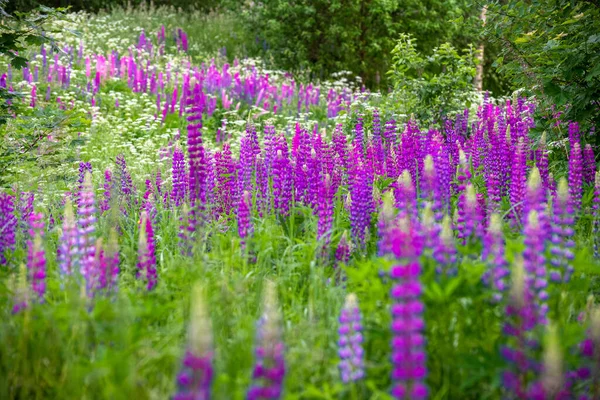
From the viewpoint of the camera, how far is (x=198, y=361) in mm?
1572

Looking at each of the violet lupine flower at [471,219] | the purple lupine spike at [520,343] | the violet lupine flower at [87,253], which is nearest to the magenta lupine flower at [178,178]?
the violet lupine flower at [87,253]

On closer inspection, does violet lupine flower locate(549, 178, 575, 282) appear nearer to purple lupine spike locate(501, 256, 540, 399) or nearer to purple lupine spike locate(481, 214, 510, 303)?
purple lupine spike locate(481, 214, 510, 303)

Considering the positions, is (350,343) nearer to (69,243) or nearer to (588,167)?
(69,243)

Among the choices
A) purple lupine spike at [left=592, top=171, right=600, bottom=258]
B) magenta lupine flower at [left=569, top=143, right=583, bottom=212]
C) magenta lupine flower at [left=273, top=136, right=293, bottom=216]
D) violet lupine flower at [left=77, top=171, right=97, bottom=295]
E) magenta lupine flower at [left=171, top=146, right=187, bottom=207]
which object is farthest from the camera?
magenta lupine flower at [left=171, top=146, right=187, bottom=207]

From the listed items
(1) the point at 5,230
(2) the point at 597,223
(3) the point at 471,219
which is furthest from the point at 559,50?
(1) the point at 5,230

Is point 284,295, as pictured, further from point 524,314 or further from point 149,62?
point 149,62

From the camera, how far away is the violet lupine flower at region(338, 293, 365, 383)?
2.09m

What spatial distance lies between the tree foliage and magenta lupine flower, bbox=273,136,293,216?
2271 mm

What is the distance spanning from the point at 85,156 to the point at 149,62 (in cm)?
587

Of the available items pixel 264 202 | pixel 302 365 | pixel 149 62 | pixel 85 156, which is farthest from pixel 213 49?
pixel 302 365

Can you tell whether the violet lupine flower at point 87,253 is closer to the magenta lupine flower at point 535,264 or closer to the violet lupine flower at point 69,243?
the violet lupine flower at point 69,243

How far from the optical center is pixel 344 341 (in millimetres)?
2115

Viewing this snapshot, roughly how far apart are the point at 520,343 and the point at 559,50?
3.73m

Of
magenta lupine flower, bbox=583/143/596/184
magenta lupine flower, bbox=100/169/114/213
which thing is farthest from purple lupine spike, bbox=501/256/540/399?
magenta lupine flower, bbox=100/169/114/213
